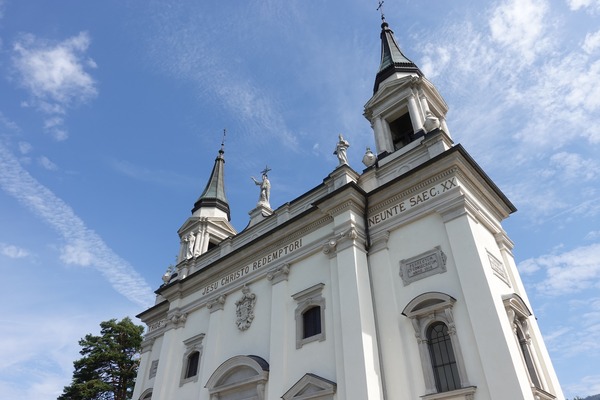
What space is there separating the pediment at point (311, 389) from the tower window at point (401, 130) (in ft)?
35.5

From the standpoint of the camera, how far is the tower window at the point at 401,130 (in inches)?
750

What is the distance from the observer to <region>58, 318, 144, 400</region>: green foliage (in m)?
30.7

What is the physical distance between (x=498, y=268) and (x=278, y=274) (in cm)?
781

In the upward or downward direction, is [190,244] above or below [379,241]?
above

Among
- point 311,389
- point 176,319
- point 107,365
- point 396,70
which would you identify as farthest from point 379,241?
point 107,365

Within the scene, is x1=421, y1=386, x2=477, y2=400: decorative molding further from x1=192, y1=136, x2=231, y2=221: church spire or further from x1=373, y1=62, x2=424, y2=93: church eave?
x1=192, y1=136, x2=231, y2=221: church spire

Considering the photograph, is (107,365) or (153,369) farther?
(107,365)

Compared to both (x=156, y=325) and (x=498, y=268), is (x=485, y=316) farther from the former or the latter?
(x=156, y=325)

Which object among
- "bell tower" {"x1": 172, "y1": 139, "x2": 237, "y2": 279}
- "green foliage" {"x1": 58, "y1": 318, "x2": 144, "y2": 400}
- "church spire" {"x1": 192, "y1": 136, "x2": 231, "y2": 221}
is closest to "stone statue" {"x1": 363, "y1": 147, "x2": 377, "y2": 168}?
"bell tower" {"x1": 172, "y1": 139, "x2": 237, "y2": 279}

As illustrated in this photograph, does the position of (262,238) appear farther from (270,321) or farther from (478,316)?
(478,316)

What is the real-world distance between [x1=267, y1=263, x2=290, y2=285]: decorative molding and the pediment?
4.09 m

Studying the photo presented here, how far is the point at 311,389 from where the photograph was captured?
12.8 metres

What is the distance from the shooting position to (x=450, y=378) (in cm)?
1090

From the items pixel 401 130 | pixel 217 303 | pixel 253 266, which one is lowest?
pixel 217 303
